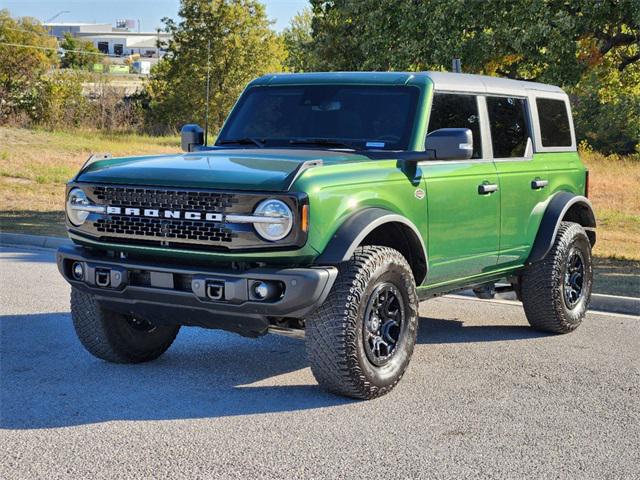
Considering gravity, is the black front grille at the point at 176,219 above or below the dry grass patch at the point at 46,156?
above

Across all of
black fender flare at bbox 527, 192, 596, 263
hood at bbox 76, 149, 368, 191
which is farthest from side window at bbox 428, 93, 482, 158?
black fender flare at bbox 527, 192, 596, 263

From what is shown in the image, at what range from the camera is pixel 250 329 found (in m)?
5.84

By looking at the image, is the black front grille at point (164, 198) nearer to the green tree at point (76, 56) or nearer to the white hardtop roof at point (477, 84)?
the white hardtop roof at point (477, 84)

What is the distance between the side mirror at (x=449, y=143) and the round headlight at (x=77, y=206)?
2.17 meters

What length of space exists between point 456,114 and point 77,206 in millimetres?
2715

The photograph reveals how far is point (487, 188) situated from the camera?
716 centimetres

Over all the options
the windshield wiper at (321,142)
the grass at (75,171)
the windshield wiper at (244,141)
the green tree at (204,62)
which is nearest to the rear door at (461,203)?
the windshield wiper at (321,142)

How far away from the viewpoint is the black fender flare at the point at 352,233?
5680mm

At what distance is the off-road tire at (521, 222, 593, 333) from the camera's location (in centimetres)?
792

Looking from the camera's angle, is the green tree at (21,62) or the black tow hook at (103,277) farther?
the green tree at (21,62)

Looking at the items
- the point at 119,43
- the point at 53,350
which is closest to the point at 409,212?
the point at 53,350

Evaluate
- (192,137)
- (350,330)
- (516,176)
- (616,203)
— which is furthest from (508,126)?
(616,203)

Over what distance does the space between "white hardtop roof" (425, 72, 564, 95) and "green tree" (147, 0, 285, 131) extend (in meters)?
40.8

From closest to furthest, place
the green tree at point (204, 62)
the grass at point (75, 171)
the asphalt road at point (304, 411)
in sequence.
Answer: the asphalt road at point (304, 411)
the grass at point (75, 171)
the green tree at point (204, 62)
